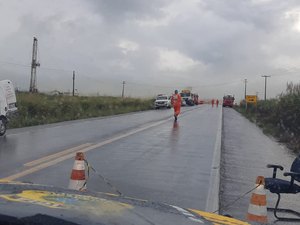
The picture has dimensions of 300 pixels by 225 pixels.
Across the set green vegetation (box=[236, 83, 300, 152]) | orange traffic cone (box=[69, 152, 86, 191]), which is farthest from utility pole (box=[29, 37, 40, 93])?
orange traffic cone (box=[69, 152, 86, 191])

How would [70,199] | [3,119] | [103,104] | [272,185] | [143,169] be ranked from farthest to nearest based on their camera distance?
[103,104] → [3,119] → [143,169] → [272,185] → [70,199]

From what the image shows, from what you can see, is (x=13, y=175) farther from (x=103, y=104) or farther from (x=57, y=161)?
(x=103, y=104)

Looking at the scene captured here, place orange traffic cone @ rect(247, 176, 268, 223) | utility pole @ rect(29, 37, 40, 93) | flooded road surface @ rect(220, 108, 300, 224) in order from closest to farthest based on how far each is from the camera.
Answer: orange traffic cone @ rect(247, 176, 268, 223) < flooded road surface @ rect(220, 108, 300, 224) < utility pole @ rect(29, 37, 40, 93)

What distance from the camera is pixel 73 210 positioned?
270cm

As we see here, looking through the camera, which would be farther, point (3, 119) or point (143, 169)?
point (3, 119)

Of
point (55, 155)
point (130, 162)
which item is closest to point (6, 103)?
point (55, 155)

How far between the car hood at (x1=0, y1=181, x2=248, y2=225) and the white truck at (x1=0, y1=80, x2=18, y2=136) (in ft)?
53.2

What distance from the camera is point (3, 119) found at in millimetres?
19453

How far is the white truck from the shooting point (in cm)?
1935

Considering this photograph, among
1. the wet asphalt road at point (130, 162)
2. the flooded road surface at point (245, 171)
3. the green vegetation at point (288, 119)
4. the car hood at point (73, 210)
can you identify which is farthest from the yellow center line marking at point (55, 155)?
the green vegetation at point (288, 119)

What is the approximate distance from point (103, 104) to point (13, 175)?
43.1 meters

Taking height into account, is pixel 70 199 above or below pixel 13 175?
above

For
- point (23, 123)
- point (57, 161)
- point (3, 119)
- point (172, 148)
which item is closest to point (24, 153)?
point (57, 161)

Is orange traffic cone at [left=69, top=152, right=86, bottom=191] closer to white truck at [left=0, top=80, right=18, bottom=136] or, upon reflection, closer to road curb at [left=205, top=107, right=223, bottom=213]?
road curb at [left=205, top=107, right=223, bottom=213]
